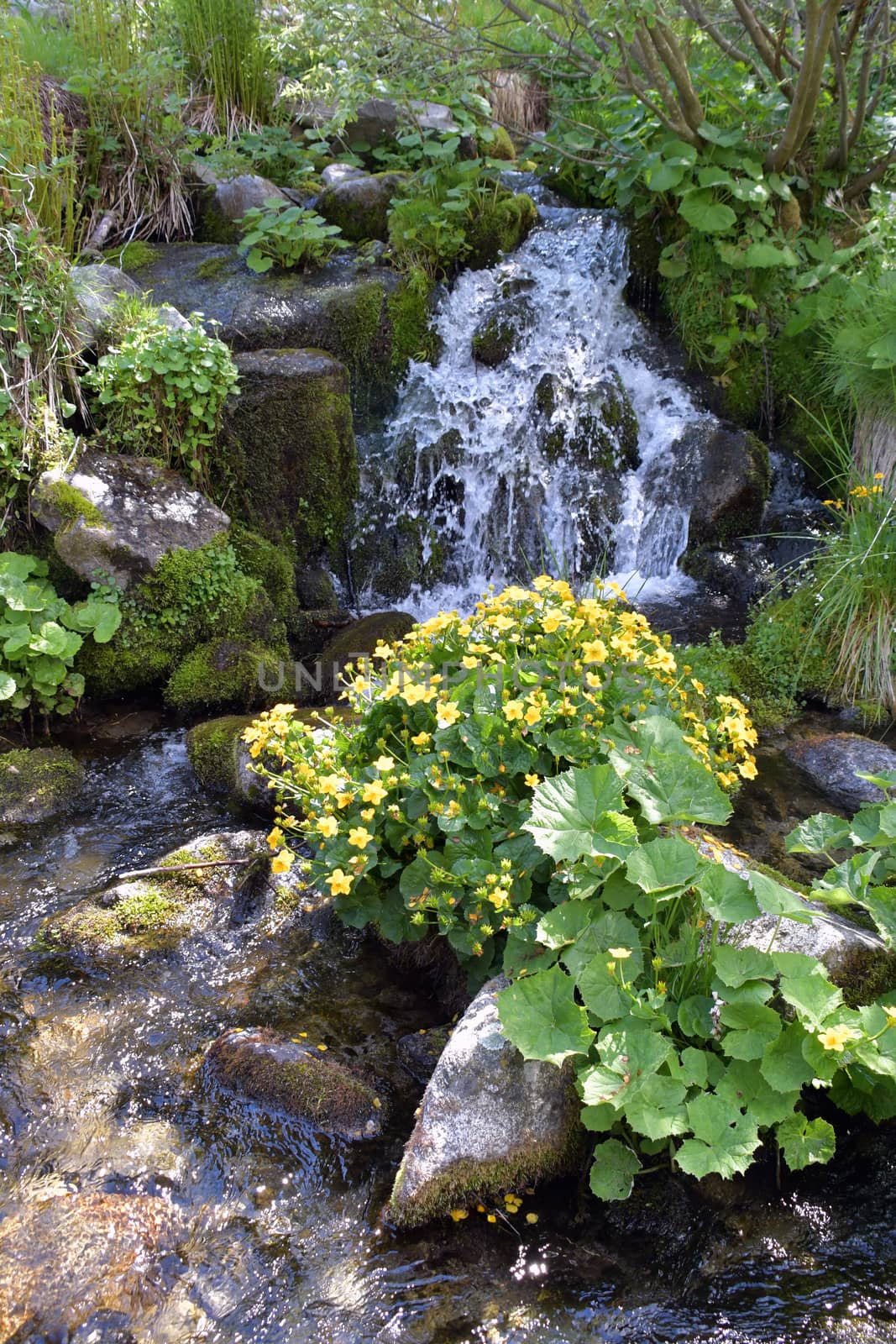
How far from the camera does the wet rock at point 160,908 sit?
10.8 feet

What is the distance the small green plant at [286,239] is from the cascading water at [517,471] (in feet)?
3.39

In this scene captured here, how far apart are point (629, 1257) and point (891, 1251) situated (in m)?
0.59

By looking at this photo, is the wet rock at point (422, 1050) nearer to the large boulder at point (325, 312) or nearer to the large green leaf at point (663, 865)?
the large green leaf at point (663, 865)

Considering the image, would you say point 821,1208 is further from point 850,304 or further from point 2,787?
point 850,304

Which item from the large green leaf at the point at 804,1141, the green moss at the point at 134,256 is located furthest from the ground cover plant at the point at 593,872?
the green moss at the point at 134,256

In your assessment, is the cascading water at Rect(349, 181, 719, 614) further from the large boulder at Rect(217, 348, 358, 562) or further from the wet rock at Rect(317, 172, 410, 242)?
the wet rock at Rect(317, 172, 410, 242)

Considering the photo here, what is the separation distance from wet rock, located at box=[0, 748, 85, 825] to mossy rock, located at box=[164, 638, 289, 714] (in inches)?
26.2

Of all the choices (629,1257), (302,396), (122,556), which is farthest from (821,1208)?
(302,396)

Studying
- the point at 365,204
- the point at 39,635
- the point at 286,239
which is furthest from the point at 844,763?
the point at 365,204

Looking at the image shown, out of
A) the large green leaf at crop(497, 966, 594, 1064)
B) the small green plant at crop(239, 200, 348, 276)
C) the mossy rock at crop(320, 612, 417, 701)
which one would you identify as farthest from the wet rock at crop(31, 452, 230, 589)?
the large green leaf at crop(497, 966, 594, 1064)

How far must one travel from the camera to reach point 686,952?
2.26m

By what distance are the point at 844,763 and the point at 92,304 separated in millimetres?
4649

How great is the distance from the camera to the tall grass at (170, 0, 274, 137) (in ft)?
26.1

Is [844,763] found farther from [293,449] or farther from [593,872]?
[293,449]
